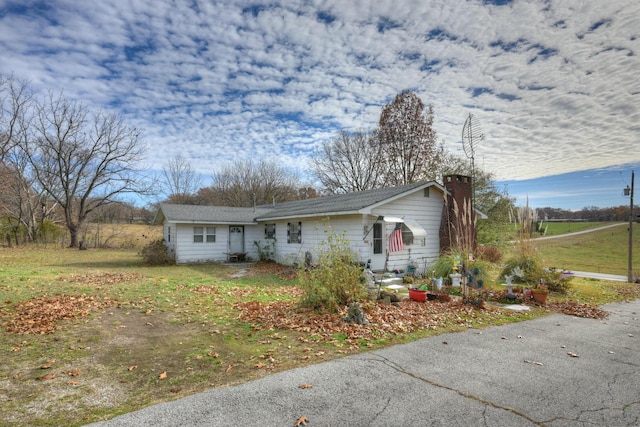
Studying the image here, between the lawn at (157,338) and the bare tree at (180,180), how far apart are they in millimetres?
31847

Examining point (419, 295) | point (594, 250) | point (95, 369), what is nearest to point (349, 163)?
point (594, 250)

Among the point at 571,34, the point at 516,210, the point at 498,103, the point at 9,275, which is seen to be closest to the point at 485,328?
the point at 516,210

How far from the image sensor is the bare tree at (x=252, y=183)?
37.3m

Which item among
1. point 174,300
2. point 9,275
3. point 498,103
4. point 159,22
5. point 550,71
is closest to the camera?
point 174,300

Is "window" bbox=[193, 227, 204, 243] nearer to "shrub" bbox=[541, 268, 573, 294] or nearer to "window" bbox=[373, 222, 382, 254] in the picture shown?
"window" bbox=[373, 222, 382, 254]

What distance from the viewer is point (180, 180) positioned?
41344mm

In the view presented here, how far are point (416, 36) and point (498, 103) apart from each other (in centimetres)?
477

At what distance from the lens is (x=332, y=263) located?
7.24 meters

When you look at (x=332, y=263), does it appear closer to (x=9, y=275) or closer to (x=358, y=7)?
(x=358, y=7)

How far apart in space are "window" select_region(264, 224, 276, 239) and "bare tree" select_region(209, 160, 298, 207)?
16.3 metres

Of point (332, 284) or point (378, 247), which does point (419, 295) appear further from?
point (378, 247)

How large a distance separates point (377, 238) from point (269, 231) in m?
8.70

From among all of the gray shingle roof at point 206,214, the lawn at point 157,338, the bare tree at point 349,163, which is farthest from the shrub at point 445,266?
the bare tree at point 349,163

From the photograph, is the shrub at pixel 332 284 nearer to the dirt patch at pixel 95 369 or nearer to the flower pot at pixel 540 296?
the dirt patch at pixel 95 369
